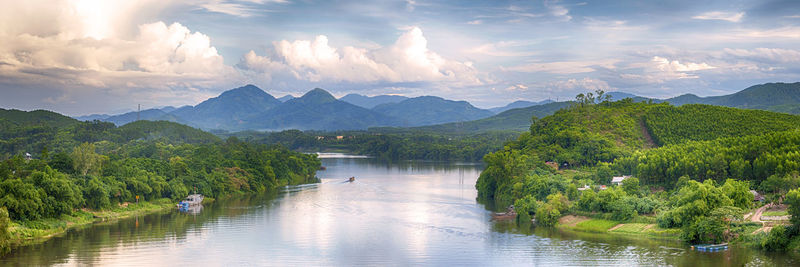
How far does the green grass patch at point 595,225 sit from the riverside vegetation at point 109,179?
36.2 metres

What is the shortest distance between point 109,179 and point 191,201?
9743 millimetres

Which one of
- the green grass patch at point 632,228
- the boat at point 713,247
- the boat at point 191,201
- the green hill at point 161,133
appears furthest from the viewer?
the green hill at point 161,133

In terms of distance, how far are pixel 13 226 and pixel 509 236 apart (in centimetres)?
3226

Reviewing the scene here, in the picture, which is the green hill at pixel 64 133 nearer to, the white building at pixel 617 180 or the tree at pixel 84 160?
the tree at pixel 84 160

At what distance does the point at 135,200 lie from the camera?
Answer: 5788 cm

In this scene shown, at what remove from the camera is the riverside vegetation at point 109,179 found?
4400cm

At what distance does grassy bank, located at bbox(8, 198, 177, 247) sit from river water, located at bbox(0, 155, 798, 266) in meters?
1.09

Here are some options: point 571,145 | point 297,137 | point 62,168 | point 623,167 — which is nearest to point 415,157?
point 297,137

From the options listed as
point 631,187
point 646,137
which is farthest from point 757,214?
point 646,137

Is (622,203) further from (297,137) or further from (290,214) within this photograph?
(297,137)

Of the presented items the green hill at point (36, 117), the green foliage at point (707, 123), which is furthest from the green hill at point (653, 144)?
the green hill at point (36, 117)

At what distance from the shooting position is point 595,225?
4853cm

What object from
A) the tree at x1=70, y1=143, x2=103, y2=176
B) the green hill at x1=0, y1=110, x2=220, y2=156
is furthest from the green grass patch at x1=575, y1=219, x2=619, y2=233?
the green hill at x1=0, y1=110, x2=220, y2=156

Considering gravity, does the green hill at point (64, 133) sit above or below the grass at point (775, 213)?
above
